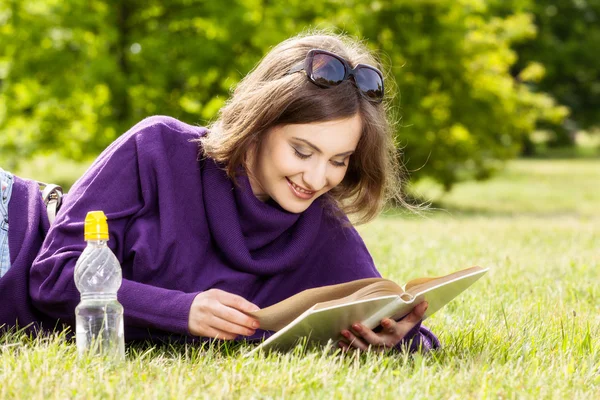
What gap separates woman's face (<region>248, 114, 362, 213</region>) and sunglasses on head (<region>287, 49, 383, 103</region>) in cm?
14

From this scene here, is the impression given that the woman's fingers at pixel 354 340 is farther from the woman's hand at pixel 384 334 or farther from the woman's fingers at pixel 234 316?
the woman's fingers at pixel 234 316

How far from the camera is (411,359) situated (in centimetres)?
284

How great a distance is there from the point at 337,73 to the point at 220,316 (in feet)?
3.34

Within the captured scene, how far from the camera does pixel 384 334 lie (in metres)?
2.94

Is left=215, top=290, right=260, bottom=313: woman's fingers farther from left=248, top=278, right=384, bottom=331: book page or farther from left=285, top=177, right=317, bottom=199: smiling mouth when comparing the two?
left=285, top=177, right=317, bottom=199: smiling mouth

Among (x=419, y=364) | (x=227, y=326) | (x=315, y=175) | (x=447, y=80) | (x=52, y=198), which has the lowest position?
(x=419, y=364)

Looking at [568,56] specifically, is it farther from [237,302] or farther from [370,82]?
[237,302]

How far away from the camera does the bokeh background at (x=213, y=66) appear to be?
508 inches

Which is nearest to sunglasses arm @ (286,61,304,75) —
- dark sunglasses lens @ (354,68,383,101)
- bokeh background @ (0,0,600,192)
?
dark sunglasses lens @ (354,68,383,101)

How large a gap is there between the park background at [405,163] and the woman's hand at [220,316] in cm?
9

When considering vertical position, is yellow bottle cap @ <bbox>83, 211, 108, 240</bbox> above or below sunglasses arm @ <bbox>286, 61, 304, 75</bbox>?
below

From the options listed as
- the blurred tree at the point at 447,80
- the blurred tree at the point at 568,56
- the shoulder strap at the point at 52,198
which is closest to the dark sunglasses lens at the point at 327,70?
the shoulder strap at the point at 52,198

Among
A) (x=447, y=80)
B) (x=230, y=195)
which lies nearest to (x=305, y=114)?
(x=230, y=195)

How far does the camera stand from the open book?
2.65 meters
